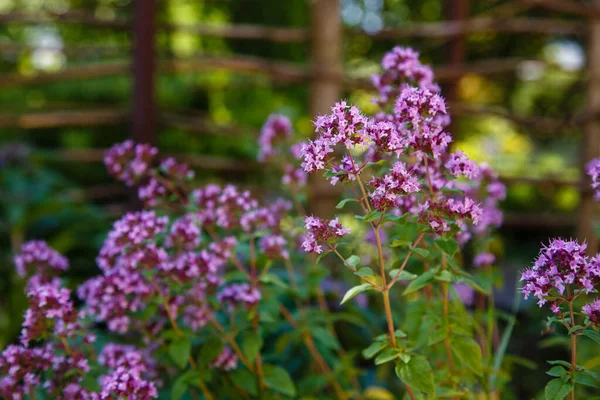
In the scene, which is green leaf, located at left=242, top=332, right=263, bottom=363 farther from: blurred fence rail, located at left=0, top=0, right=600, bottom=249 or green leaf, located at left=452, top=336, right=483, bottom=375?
blurred fence rail, located at left=0, top=0, right=600, bottom=249

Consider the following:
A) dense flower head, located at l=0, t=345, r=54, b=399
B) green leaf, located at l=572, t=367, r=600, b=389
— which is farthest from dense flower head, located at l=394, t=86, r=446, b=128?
dense flower head, located at l=0, t=345, r=54, b=399

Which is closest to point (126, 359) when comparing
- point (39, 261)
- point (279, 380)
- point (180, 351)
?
point (180, 351)

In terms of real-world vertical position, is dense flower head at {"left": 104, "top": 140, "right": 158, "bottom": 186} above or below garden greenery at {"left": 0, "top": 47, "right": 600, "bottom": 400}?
above

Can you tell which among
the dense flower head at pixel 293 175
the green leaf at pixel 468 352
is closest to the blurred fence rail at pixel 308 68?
the dense flower head at pixel 293 175

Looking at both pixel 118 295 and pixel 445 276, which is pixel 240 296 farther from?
pixel 445 276

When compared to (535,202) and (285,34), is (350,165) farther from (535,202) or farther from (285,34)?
(535,202)

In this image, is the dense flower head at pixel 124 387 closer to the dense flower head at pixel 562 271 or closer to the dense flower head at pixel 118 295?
the dense flower head at pixel 118 295

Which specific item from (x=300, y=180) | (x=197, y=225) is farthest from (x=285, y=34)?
(x=197, y=225)
